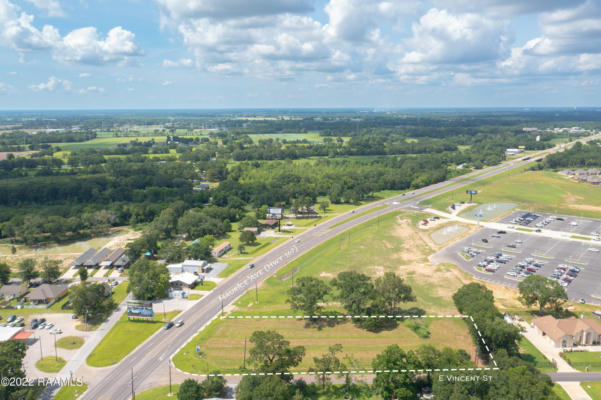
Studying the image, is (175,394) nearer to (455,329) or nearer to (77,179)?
(455,329)

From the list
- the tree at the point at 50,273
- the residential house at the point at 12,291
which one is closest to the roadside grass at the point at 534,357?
the tree at the point at 50,273

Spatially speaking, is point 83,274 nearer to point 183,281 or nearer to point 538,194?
point 183,281

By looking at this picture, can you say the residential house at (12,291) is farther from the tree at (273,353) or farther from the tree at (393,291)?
the tree at (393,291)

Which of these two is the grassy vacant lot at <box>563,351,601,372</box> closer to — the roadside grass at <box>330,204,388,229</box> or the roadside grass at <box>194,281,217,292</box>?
the roadside grass at <box>194,281,217,292</box>

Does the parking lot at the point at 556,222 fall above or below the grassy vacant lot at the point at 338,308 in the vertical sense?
above

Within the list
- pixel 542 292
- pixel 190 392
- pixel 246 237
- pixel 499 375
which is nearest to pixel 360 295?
pixel 499 375

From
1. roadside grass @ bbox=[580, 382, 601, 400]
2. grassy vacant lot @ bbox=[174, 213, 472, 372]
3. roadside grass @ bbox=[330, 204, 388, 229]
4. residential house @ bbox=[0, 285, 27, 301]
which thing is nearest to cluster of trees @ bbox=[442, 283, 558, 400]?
grassy vacant lot @ bbox=[174, 213, 472, 372]

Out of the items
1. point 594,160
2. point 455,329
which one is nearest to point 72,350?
point 455,329
